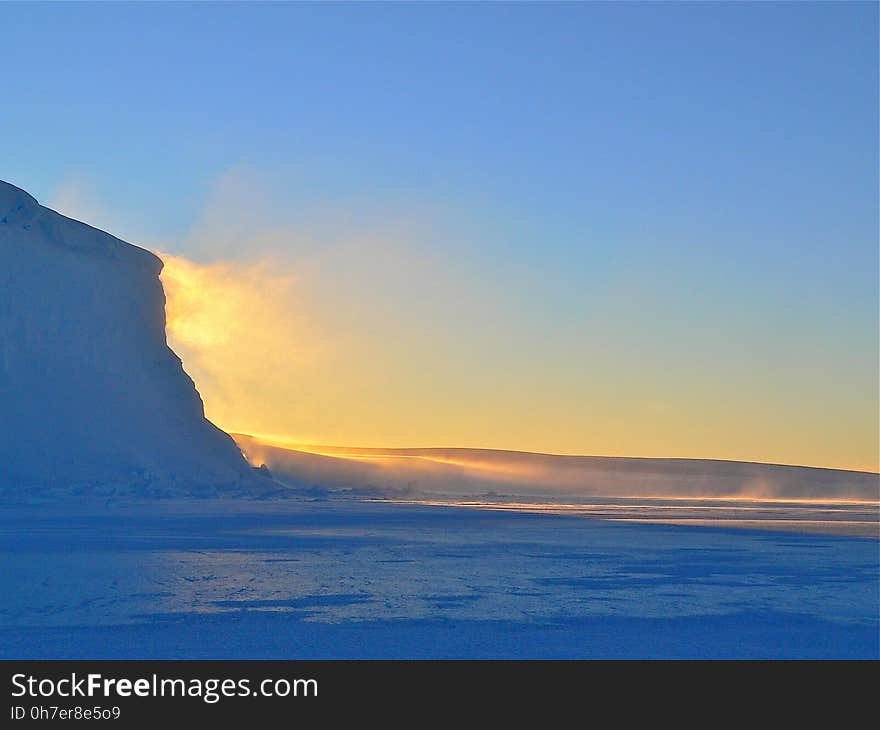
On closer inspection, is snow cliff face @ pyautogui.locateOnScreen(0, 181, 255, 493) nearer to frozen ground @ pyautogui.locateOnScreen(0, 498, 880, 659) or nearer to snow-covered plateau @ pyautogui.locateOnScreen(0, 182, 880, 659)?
snow-covered plateau @ pyautogui.locateOnScreen(0, 182, 880, 659)

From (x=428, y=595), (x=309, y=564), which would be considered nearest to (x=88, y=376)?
(x=309, y=564)

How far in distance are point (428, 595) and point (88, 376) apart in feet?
80.8

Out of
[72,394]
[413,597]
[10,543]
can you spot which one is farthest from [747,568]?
[72,394]

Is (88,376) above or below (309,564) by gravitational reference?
above

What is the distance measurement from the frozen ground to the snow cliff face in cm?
1203

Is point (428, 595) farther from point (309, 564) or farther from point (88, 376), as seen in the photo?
point (88, 376)

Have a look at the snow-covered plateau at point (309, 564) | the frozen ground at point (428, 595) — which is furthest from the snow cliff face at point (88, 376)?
the frozen ground at point (428, 595)

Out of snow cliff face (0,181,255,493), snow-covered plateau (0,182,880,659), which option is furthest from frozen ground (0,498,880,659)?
snow cliff face (0,181,255,493)

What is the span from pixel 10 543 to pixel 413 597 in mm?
7630

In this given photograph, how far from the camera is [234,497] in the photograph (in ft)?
98.9

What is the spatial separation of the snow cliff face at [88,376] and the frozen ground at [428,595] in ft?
39.5

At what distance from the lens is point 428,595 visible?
28.6 feet
